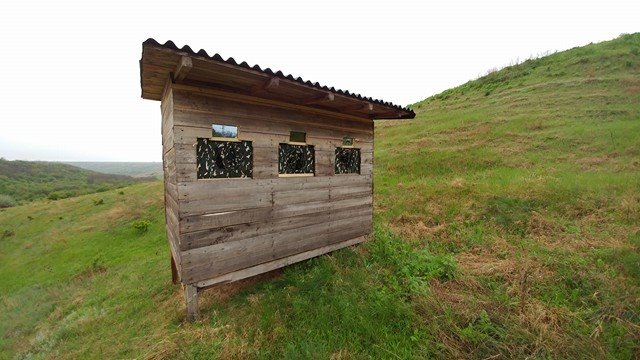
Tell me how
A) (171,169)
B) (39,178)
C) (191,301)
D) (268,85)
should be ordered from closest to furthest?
(268,85) → (191,301) → (171,169) → (39,178)

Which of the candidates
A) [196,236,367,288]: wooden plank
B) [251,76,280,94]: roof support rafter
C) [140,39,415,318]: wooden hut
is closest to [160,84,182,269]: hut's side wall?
[140,39,415,318]: wooden hut

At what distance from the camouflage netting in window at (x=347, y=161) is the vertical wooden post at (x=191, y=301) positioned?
474cm

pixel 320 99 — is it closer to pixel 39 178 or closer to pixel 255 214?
pixel 255 214

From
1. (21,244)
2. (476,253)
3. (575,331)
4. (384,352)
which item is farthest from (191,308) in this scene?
(21,244)

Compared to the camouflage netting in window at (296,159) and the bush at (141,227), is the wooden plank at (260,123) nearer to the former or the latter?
the camouflage netting in window at (296,159)

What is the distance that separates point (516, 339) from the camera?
430cm

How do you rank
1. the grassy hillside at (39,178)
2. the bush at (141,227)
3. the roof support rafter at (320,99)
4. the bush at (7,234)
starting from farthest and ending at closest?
the grassy hillside at (39,178), the bush at (7,234), the bush at (141,227), the roof support rafter at (320,99)

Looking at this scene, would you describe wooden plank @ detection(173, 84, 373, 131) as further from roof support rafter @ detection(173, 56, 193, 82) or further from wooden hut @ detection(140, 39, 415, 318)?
roof support rafter @ detection(173, 56, 193, 82)

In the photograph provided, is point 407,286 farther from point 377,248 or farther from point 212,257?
point 212,257

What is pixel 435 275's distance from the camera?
6.65 m

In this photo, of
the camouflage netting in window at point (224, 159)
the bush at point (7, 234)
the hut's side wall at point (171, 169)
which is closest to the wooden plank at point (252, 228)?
the hut's side wall at point (171, 169)

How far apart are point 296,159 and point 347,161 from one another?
1.97 metres

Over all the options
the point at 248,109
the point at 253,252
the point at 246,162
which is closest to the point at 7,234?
the point at 253,252

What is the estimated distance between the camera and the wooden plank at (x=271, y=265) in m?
5.93
